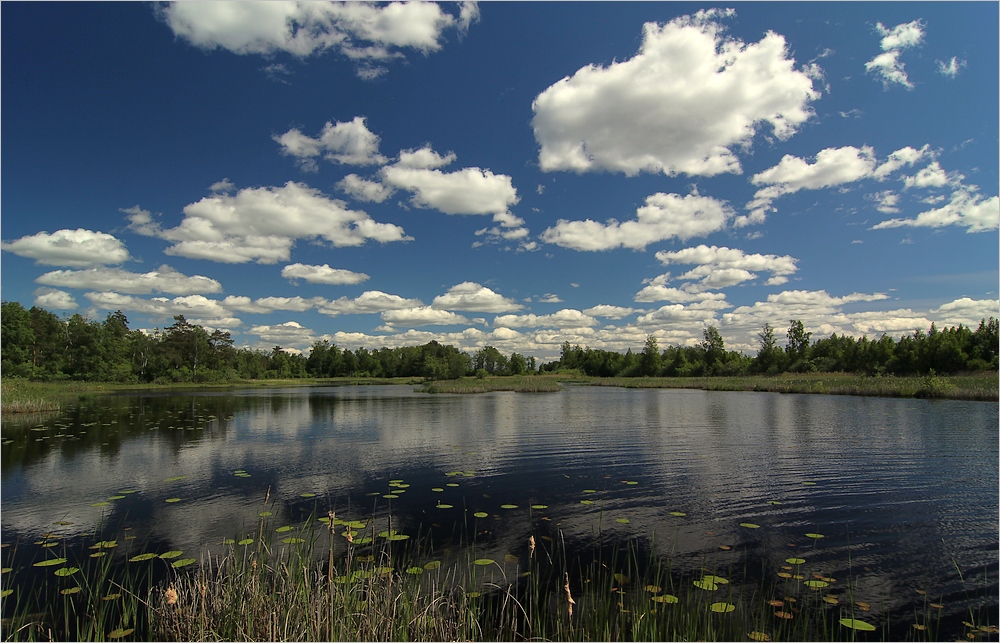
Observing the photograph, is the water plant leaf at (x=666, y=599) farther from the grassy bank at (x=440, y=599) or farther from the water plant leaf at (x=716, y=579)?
the water plant leaf at (x=716, y=579)

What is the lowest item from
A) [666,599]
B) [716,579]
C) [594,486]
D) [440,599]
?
[594,486]

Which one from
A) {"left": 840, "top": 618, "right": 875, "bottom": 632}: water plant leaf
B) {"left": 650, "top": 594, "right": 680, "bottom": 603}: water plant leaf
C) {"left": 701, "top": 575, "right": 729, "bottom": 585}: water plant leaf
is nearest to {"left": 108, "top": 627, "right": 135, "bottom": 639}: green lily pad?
{"left": 650, "top": 594, "right": 680, "bottom": 603}: water plant leaf

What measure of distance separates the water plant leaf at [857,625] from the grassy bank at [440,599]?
0.07ft

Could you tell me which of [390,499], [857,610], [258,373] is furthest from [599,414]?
[258,373]

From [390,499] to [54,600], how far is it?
633cm

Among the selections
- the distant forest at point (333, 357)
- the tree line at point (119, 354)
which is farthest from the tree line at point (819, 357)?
the tree line at point (119, 354)

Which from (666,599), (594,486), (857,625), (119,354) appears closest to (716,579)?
(666,599)

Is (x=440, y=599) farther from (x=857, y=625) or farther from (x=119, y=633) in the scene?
(x=857, y=625)

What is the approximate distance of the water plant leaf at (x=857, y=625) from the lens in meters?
5.80

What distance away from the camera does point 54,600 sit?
6535 millimetres

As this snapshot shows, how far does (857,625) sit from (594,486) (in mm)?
7442

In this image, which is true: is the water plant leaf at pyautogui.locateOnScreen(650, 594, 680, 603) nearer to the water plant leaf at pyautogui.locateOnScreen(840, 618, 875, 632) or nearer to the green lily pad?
the water plant leaf at pyautogui.locateOnScreen(840, 618, 875, 632)

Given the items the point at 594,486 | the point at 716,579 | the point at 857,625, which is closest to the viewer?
the point at 857,625

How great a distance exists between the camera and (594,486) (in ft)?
42.7
